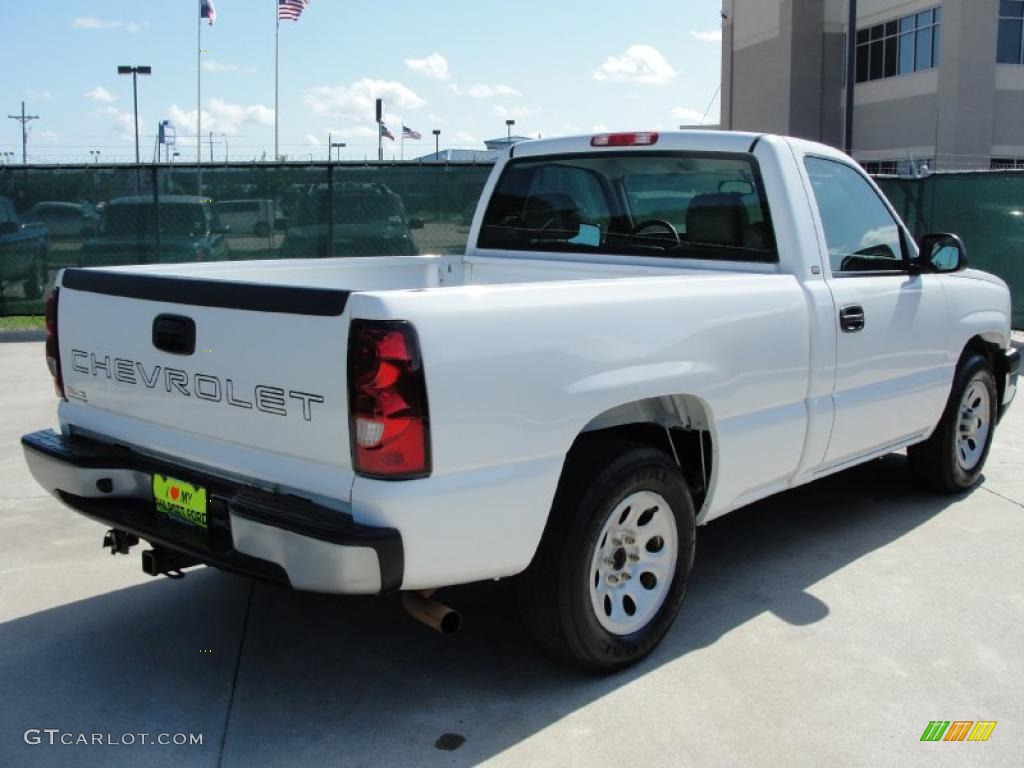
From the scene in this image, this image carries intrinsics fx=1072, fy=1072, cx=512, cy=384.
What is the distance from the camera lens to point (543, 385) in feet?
10.6

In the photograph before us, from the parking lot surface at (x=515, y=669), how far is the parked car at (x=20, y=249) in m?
8.57

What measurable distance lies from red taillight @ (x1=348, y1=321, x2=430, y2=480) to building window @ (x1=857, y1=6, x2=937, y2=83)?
1417 inches

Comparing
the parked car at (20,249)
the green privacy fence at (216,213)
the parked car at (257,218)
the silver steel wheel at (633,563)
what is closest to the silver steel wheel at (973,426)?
the silver steel wheel at (633,563)

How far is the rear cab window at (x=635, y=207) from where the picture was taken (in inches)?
182

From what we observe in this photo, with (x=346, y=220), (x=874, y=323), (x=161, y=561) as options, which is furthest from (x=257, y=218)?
(x=161, y=561)

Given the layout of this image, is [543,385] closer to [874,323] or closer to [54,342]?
[54,342]

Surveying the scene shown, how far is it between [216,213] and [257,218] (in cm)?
48

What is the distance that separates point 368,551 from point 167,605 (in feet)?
6.34

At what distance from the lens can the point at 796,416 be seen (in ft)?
14.3

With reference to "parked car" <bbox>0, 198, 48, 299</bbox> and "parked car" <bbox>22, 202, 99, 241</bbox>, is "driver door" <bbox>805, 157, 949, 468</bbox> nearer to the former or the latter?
"parked car" <bbox>22, 202, 99, 241</bbox>

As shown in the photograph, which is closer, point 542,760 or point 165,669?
point 542,760

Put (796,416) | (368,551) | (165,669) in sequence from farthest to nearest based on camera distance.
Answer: (796,416) < (165,669) < (368,551)

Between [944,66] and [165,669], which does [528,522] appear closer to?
[165,669]

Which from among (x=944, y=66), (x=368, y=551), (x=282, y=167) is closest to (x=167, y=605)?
(x=368, y=551)
